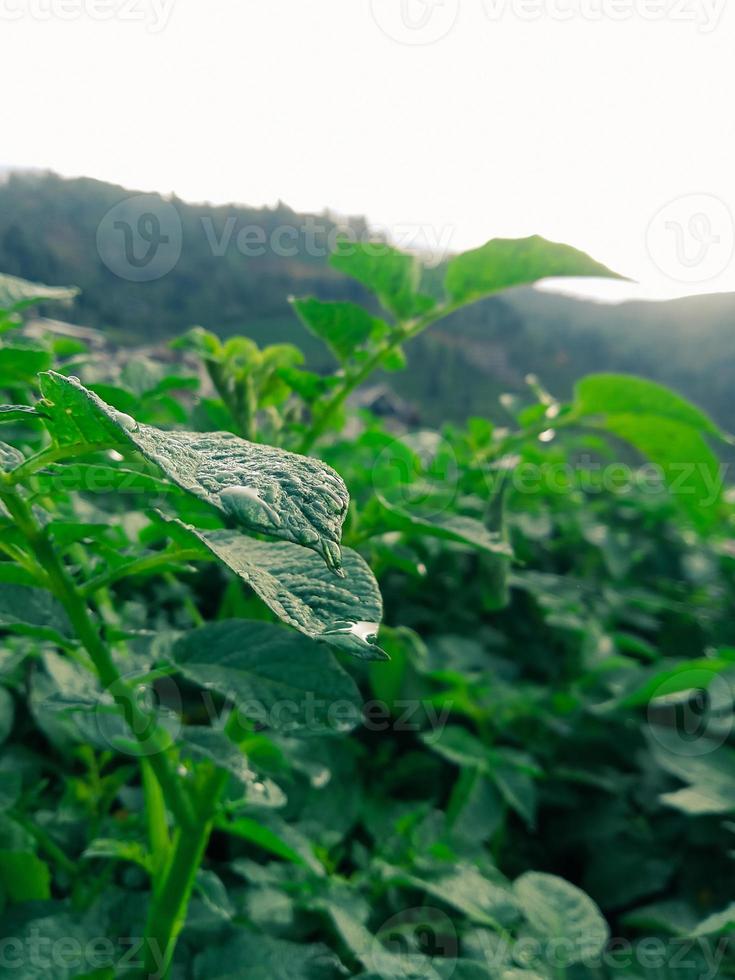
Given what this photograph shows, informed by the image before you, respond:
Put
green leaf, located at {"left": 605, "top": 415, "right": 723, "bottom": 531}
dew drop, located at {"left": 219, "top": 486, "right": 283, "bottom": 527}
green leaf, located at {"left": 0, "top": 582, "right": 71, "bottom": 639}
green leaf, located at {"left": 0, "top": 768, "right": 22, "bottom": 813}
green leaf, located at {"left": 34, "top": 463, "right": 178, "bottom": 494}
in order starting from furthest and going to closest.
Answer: green leaf, located at {"left": 605, "top": 415, "right": 723, "bottom": 531} < green leaf, located at {"left": 0, "top": 768, "right": 22, "bottom": 813} < green leaf, located at {"left": 0, "top": 582, "right": 71, "bottom": 639} < green leaf, located at {"left": 34, "top": 463, "right": 178, "bottom": 494} < dew drop, located at {"left": 219, "top": 486, "right": 283, "bottom": 527}

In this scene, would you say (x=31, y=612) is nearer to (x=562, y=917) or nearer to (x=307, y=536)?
(x=307, y=536)

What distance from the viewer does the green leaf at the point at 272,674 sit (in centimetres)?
40

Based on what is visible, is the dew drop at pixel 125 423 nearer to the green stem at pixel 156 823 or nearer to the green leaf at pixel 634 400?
the green stem at pixel 156 823

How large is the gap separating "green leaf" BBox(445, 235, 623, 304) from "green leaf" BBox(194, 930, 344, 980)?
53cm

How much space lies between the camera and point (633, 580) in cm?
159

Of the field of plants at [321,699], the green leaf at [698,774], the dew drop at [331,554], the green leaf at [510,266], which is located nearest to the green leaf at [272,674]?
the field of plants at [321,699]

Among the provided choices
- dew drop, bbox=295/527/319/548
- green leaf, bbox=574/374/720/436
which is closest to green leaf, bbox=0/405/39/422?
dew drop, bbox=295/527/319/548

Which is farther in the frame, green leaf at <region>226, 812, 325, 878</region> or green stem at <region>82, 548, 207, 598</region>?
green leaf at <region>226, 812, 325, 878</region>

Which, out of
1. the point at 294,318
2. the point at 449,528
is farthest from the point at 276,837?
the point at 294,318

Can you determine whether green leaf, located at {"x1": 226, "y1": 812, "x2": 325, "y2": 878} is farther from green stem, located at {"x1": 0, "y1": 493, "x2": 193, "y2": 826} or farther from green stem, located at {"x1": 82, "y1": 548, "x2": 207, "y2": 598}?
green stem, located at {"x1": 82, "y1": 548, "x2": 207, "y2": 598}

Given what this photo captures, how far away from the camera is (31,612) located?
0.43m

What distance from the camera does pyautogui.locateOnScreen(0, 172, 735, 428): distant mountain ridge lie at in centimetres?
178

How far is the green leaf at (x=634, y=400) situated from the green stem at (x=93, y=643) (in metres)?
0.46

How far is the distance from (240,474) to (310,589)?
78mm
